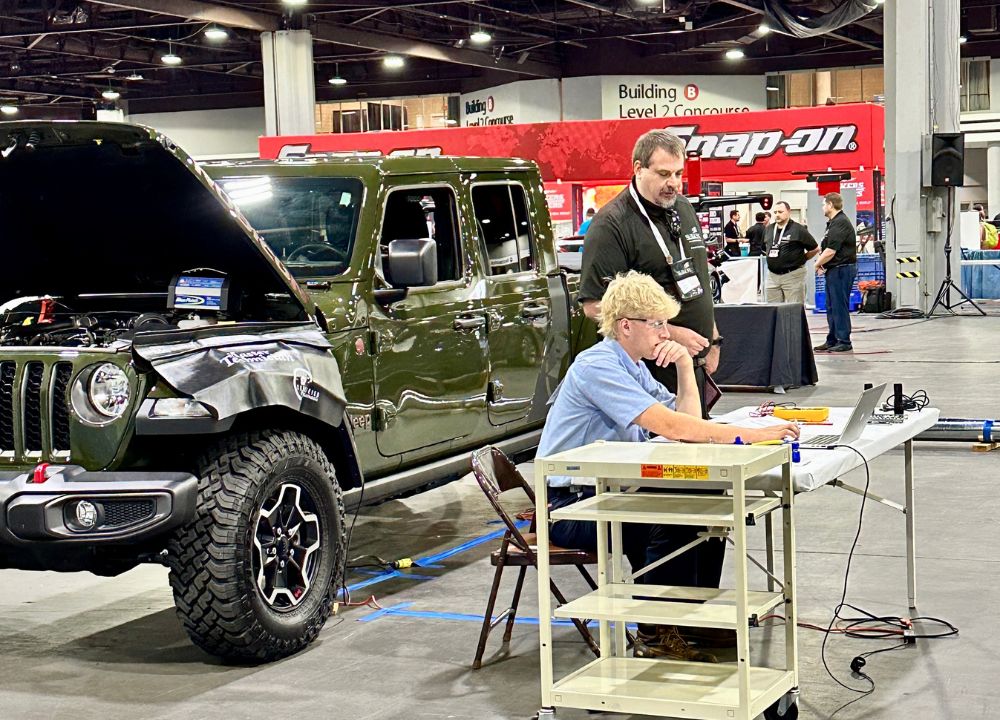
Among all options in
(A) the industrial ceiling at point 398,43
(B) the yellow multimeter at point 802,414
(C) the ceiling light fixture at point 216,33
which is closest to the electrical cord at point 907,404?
(B) the yellow multimeter at point 802,414

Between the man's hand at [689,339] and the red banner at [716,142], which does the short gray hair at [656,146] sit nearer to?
the man's hand at [689,339]

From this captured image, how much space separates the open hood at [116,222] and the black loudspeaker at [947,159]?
1699cm

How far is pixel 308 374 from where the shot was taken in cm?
502

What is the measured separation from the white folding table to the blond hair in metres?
0.58

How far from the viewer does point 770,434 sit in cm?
425

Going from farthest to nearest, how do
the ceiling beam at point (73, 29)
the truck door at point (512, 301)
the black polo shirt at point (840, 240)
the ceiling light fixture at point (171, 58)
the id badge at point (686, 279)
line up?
the ceiling light fixture at point (171, 58), the ceiling beam at point (73, 29), the black polo shirt at point (840, 240), the truck door at point (512, 301), the id badge at point (686, 279)

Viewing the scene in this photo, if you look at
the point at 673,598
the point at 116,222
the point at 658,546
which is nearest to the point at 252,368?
the point at 116,222

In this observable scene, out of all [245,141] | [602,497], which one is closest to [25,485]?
[602,497]

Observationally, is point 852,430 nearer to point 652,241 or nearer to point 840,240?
point 652,241

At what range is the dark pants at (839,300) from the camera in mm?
15344

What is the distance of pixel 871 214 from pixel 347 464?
24582mm

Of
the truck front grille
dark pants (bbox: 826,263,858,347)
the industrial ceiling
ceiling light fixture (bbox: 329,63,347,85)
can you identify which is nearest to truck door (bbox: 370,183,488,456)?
the truck front grille

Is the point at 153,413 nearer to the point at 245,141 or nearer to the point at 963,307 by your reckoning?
the point at 963,307

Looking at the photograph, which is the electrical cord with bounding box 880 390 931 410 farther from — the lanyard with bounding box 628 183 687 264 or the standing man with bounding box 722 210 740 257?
the standing man with bounding box 722 210 740 257
